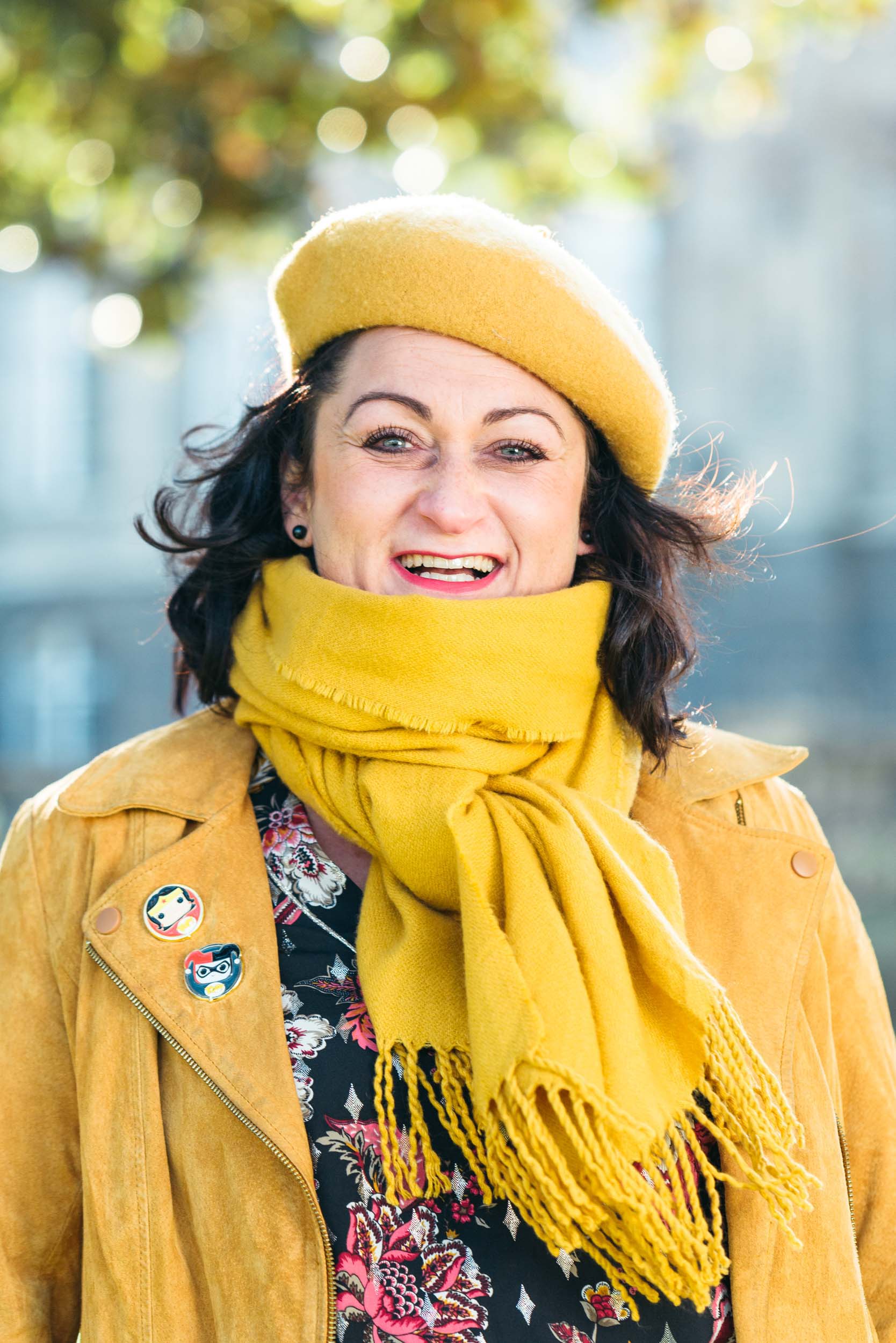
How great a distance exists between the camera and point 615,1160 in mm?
1686

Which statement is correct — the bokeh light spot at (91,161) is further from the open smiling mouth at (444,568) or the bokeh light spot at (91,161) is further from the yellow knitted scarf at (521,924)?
the open smiling mouth at (444,568)

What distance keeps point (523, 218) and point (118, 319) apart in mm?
1751

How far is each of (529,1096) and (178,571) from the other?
1.36 metres

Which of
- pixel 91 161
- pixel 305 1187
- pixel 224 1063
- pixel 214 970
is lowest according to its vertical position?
pixel 305 1187

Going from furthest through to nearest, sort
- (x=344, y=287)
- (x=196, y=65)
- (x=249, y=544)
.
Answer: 1. (x=196, y=65)
2. (x=249, y=544)
3. (x=344, y=287)

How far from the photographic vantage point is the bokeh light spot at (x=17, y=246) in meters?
5.36

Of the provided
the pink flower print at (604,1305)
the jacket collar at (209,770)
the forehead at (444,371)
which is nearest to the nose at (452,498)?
the forehead at (444,371)

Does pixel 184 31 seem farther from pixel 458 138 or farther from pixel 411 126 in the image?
pixel 458 138

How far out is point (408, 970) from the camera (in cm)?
192

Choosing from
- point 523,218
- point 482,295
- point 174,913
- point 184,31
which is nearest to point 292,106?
point 184,31

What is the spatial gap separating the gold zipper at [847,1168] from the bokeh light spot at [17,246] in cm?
464

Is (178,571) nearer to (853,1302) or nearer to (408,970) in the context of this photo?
(408,970)

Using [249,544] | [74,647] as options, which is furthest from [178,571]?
[74,647]

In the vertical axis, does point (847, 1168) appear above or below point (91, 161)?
below
